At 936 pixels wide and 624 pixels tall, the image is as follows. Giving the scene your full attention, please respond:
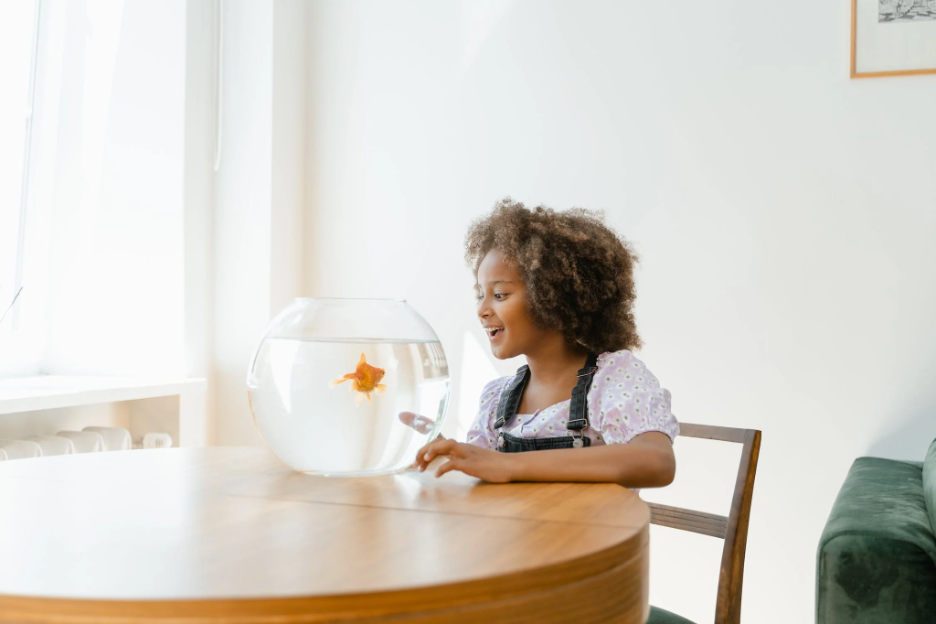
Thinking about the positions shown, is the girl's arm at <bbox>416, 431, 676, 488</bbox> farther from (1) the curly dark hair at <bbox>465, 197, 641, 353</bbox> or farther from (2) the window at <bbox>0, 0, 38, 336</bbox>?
(2) the window at <bbox>0, 0, 38, 336</bbox>

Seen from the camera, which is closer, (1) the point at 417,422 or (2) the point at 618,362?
(1) the point at 417,422

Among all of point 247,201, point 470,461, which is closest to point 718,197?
point 247,201

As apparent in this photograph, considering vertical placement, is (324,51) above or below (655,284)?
above

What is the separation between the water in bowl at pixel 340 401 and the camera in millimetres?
874

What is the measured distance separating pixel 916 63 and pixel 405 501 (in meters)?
1.74

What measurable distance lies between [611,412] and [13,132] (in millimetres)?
1858

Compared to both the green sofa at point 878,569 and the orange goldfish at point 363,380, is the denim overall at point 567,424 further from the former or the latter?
the orange goldfish at point 363,380

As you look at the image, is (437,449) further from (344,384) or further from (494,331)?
(494,331)

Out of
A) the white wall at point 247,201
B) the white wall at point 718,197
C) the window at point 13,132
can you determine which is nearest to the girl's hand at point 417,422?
the white wall at point 718,197

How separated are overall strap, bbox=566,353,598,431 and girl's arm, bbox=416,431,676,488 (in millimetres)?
261

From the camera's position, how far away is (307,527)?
2.35 ft

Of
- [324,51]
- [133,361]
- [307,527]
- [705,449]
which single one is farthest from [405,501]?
[324,51]

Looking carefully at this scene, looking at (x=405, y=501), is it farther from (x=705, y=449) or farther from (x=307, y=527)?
(x=705, y=449)

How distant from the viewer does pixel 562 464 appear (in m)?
0.97
